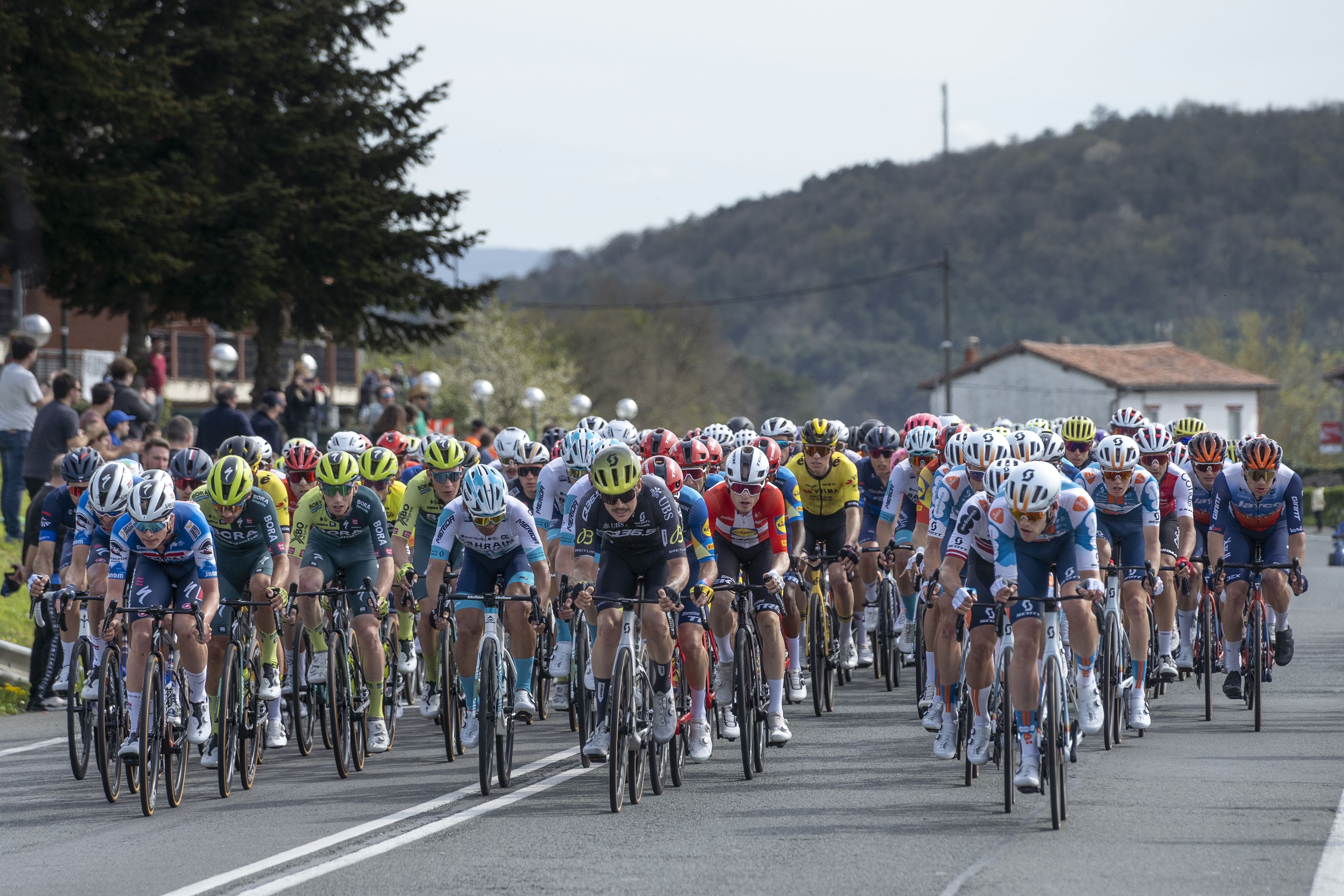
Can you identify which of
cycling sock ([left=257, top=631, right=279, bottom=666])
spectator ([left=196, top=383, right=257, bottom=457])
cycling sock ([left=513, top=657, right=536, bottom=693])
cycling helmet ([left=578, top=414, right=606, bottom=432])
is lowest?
cycling sock ([left=513, top=657, right=536, bottom=693])

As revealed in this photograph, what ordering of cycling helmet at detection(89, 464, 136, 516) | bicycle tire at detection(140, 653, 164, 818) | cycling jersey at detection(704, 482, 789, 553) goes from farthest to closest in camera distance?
cycling jersey at detection(704, 482, 789, 553) < cycling helmet at detection(89, 464, 136, 516) < bicycle tire at detection(140, 653, 164, 818)

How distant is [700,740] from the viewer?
377 inches

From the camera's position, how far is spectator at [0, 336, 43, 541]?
18.4 metres

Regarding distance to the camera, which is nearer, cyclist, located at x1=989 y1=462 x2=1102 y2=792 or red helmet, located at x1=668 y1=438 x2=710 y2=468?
cyclist, located at x1=989 y1=462 x2=1102 y2=792

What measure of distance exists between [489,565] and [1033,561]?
3.42 m

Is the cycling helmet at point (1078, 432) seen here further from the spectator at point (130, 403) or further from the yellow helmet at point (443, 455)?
the spectator at point (130, 403)

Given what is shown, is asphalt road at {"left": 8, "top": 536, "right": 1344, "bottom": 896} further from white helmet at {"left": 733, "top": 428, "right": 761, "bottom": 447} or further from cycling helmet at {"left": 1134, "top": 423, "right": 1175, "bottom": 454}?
white helmet at {"left": 733, "top": 428, "right": 761, "bottom": 447}

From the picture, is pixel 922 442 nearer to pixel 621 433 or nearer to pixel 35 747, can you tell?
pixel 621 433

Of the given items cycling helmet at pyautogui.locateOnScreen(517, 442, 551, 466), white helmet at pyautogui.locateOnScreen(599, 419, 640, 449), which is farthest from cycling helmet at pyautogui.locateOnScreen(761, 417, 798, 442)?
cycling helmet at pyautogui.locateOnScreen(517, 442, 551, 466)

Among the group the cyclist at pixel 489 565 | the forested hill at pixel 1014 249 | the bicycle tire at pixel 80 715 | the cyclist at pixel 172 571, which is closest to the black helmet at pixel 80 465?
the bicycle tire at pixel 80 715

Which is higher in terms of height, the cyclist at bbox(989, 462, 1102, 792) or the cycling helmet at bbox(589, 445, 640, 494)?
the cycling helmet at bbox(589, 445, 640, 494)

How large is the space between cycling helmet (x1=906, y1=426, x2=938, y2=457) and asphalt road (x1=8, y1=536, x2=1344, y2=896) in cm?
279

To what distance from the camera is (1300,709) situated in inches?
488

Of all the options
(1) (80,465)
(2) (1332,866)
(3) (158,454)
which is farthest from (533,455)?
(2) (1332,866)
